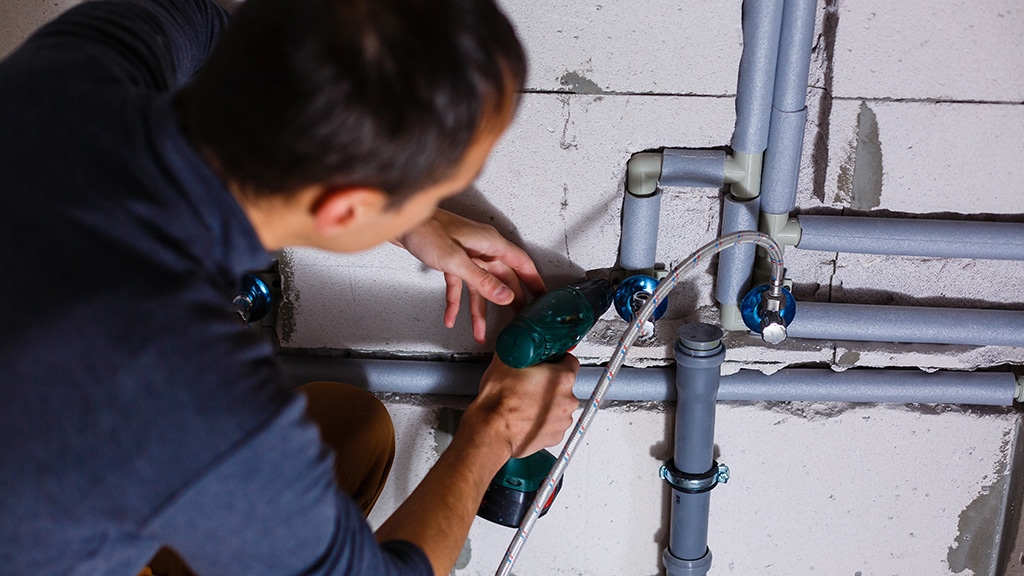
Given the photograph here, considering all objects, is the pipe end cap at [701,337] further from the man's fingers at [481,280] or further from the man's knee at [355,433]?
the man's knee at [355,433]

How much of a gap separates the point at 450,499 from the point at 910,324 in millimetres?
745

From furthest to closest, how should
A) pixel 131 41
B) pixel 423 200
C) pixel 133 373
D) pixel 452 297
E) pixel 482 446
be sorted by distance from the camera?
pixel 452 297 < pixel 482 446 < pixel 131 41 < pixel 423 200 < pixel 133 373

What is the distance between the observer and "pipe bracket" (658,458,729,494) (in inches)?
52.2

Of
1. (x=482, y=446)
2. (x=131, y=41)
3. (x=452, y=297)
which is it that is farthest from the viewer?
(x=452, y=297)

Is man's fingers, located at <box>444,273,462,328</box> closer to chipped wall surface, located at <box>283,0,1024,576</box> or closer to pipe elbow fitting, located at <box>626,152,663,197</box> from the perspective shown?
chipped wall surface, located at <box>283,0,1024,576</box>

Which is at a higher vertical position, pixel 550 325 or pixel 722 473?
pixel 550 325

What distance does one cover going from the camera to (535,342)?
1.11 metres

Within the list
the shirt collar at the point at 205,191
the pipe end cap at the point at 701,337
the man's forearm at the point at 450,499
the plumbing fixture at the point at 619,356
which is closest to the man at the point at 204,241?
the shirt collar at the point at 205,191

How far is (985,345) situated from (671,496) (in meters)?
0.55

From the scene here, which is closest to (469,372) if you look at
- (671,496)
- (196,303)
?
(671,496)

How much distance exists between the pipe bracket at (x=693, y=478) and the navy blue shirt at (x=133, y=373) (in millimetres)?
685

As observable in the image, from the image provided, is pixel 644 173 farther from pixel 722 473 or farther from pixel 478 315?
pixel 722 473

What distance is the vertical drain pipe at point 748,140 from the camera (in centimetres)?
108

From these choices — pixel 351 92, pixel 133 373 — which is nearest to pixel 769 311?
pixel 351 92
